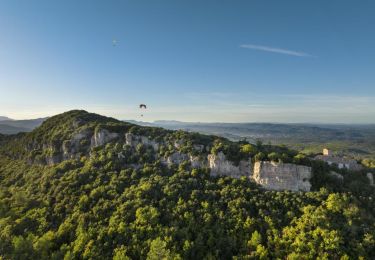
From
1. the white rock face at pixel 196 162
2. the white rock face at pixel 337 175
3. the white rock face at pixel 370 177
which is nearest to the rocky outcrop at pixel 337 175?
the white rock face at pixel 337 175

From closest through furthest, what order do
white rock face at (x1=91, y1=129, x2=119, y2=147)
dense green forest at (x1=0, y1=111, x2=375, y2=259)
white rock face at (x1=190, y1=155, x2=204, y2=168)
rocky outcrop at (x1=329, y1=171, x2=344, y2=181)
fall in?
dense green forest at (x1=0, y1=111, x2=375, y2=259) < rocky outcrop at (x1=329, y1=171, x2=344, y2=181) < white rock face at (x1=190, y1=155, x2=204, y2=168) < white rock face at (x1=91, y1=129, x2=119, y2=147)

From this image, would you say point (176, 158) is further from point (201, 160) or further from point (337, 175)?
point (337, 175)

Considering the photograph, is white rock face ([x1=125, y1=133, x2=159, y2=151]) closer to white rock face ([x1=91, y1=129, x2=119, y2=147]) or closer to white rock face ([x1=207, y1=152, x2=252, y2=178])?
white rock face ([x1=91, y1=129, x2=119, y2=147])

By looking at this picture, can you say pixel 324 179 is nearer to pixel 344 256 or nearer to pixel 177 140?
pixel 344 256

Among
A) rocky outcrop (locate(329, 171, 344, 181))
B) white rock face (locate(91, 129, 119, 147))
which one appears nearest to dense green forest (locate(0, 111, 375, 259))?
rocky outcrop (locate(329, 171, 344, 181))

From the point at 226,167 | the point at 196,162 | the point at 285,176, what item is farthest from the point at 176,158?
the point at 285,176

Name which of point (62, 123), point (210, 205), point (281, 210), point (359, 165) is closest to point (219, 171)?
point (210, 205)
